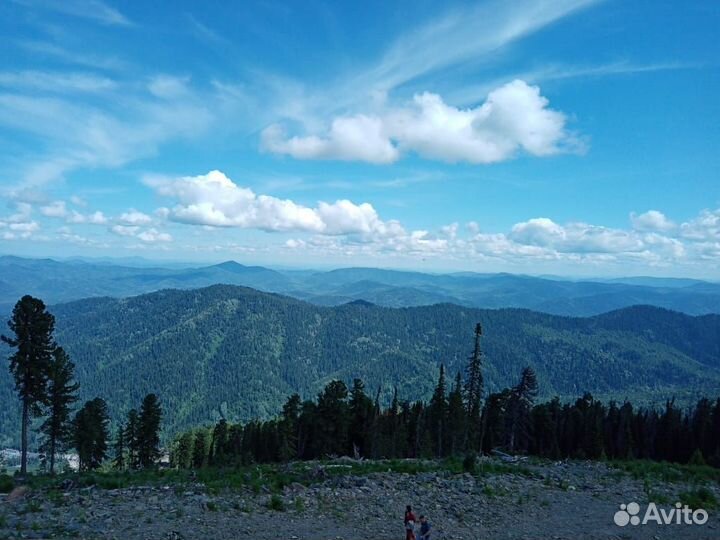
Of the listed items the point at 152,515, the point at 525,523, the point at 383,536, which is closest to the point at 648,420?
the point at 525,523

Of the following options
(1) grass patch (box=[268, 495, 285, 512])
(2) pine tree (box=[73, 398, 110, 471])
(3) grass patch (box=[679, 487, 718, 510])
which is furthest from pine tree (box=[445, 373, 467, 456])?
(2) pine tree (box=[73, 398, 110, 471])

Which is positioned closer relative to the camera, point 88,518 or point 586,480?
point 88,518

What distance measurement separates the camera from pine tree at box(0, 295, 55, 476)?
1313 inches

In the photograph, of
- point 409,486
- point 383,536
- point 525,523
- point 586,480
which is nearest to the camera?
point 383,536

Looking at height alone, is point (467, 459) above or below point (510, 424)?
above

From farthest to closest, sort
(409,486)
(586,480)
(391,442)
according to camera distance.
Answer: (391,442)
(586,480)
(409,486)

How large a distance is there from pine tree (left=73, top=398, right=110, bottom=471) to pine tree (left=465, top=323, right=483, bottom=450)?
4294cm

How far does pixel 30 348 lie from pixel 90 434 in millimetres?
25225

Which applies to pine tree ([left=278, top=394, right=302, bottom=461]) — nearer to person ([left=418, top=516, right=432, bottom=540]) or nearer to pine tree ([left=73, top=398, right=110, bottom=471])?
pine tree ([left=73, top=398, right=110, bottom=471])

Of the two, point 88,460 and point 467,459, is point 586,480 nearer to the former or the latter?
point 467,459

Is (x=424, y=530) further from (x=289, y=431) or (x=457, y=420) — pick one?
(x=289, y=431)

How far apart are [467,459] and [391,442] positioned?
29.3 meters

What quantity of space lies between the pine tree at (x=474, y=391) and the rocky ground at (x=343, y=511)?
2219 cm

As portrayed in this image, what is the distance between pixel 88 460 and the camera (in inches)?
2265
